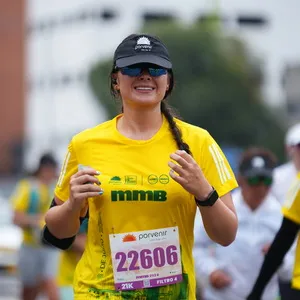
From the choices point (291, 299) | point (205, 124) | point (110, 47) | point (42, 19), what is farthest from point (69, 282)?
point (42, 19)

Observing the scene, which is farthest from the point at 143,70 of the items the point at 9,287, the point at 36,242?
the point at 9,287

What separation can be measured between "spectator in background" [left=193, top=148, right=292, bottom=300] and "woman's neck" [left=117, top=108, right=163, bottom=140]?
2763mm

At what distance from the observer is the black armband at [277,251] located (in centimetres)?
634

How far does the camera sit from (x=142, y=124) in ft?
18.1

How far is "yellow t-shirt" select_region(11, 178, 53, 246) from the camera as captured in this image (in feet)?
43.6

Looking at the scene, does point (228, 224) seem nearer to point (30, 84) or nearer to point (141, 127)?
point (141, 127)

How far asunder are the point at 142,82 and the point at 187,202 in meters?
0.59

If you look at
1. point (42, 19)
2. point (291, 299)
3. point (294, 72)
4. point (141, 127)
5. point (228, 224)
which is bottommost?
point (291, 299)

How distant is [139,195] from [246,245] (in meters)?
2.98

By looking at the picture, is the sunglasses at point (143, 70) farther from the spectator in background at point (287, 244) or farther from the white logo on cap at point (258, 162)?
the white logo on cap at point (258, 162)

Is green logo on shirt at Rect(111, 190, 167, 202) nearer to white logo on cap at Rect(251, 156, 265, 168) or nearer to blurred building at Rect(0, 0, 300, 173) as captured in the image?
white logo on cap at Rect(251, 156, 265, 168)

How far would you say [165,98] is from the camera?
570cm

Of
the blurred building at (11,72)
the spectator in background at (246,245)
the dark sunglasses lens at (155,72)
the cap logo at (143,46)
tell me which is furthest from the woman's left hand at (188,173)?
the blurred building at (11,72)

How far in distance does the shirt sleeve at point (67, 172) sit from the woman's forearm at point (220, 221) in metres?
0.74
